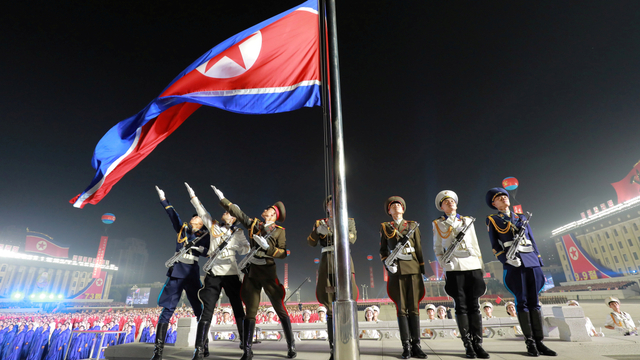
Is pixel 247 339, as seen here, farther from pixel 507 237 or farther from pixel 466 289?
pixel 507 237

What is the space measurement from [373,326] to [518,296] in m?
4.26

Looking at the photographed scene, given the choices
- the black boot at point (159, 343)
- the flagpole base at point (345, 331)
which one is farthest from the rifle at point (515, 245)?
the black boot at point (159, 343)

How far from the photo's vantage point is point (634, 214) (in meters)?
46.9

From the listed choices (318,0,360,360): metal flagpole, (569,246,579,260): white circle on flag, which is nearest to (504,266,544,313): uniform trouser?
(318,0,360,360): metal flagpole

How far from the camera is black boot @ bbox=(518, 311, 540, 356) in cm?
369

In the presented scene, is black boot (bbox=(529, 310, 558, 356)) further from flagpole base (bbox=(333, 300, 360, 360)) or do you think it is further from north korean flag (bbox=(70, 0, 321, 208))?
north korean flag (bbox=(70, 0, 321, 208))

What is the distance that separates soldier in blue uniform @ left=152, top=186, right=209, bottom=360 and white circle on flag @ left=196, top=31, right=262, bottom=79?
2.95 m

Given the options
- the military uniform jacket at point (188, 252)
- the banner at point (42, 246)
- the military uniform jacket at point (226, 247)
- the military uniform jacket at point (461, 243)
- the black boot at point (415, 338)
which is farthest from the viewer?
the banner at point (42, 246)

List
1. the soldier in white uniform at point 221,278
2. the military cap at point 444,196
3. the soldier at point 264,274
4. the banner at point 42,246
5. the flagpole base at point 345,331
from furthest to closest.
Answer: the banner at point 42,246 → the soldier in white uniform at point 221,278 → the military cap at point 444,196 → the soldier at point 264,274 → the flagpole base at point 345,331

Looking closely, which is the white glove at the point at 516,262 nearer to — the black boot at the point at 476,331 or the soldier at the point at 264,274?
the black boot at the point at 476,331

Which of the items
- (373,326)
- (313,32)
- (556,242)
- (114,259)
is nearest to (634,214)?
(556,242)

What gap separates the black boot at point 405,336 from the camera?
152 inches

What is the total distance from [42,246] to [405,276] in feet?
339

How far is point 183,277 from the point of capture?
5258 millimetres
